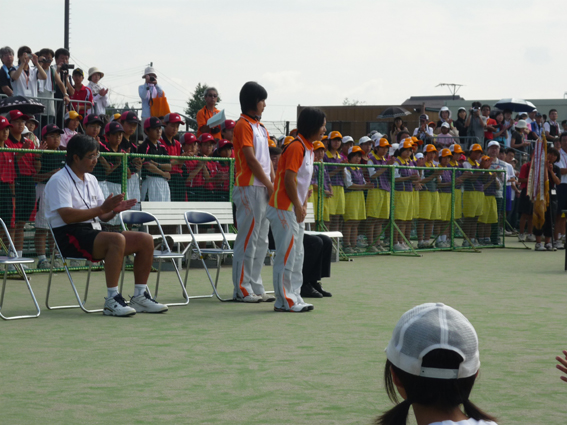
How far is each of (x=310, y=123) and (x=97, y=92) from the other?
967 cm

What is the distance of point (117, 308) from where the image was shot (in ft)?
25.3

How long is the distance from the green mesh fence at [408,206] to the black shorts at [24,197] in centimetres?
490

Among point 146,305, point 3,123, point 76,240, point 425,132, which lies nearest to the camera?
point 76,240

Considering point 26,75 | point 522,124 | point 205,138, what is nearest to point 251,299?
point 205,138

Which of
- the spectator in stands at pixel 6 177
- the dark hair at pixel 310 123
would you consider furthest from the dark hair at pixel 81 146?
the spectator in stands at pixel 6 177

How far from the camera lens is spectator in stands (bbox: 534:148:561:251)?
662 inches

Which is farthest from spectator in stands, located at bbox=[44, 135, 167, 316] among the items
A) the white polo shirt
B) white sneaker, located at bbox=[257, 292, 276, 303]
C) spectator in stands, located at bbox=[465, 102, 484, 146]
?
spectator in stands, located at bbox=[465, 102, 484, 146]

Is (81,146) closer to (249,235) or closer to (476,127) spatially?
(249,235)

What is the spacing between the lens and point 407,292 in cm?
976

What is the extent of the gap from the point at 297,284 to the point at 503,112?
56.8 ft

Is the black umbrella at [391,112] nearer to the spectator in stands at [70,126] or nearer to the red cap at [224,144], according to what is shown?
the red cap at [224,144]

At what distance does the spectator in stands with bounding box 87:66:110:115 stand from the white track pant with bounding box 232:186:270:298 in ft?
27.9

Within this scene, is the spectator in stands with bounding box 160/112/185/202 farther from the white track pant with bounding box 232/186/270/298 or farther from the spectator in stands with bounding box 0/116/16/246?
the white track pant with bounding box 232/186/270/298

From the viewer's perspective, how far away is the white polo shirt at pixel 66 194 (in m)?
7.61
